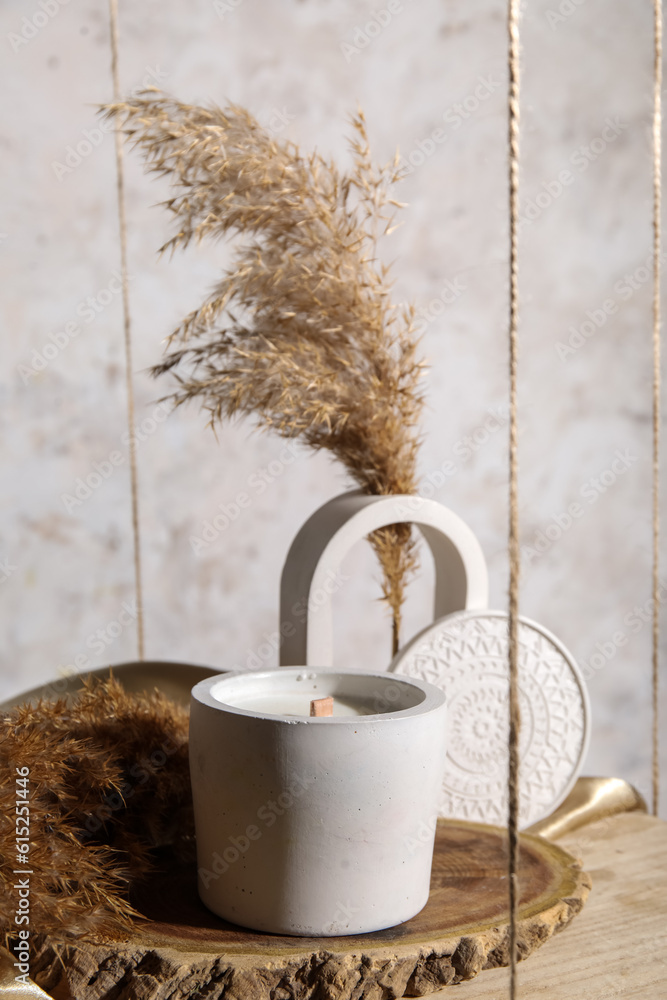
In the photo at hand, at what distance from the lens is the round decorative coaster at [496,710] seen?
92 cm

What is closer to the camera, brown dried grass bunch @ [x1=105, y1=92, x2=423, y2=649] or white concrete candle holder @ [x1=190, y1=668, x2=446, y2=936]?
white concrete candle holder @ [x1=190, y1=668, x2=446, y2=936]

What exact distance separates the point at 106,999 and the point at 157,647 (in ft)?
3.85

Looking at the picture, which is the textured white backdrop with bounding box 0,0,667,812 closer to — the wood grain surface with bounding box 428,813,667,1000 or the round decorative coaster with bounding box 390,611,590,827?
the round decorative coaster with bounding box 390,611,590,827

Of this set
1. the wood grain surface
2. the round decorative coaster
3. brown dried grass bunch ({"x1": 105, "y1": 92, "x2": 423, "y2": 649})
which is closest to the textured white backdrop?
brown dried grass bunch ({"x1": 105, "y1": 92, "x2": 423, "y2": 649})

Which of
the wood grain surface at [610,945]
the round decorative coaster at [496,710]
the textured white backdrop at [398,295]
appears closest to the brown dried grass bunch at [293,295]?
the round decorative coaster at [496,710]

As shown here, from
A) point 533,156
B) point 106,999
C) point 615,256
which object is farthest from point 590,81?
point 106,999

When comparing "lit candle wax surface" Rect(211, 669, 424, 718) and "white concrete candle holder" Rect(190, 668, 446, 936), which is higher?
"lit candle wax surface" Rect(211, 669, 424, 718)

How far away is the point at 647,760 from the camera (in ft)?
6.82

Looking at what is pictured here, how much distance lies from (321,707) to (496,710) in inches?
11.2

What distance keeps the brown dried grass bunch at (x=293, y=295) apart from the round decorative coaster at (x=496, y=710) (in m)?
0.18

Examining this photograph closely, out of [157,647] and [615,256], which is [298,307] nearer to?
[157,647]

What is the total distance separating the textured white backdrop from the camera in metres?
1.68

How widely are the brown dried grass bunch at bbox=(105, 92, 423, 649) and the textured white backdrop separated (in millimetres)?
710

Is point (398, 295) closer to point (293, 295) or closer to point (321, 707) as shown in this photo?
point (293, 295)
